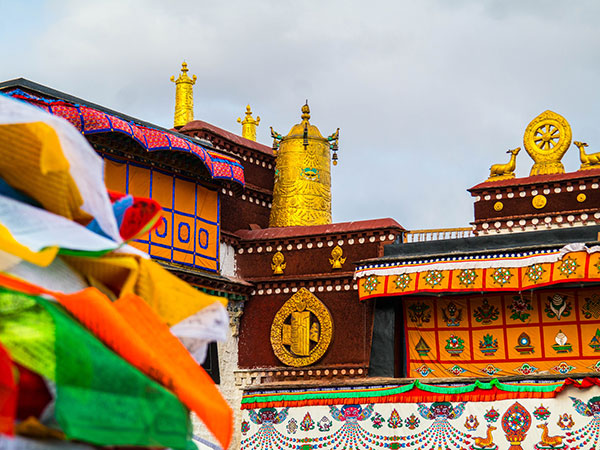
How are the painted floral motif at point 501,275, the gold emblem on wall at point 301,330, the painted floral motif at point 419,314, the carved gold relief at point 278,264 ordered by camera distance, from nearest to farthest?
the painted floral motif at point 501,275
the painted floral motif at point 419,314
the gold emblem on wall at point 301,330
the carved gold relief at point 278,264

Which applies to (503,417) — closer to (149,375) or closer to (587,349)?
(587,349)

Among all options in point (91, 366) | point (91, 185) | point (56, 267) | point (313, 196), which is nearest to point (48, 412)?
point (91, 366)

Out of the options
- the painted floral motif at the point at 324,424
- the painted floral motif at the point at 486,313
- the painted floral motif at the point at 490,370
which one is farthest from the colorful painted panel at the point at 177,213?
the painted floral motif at the point at 490,370

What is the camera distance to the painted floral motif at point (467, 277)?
41.2 feet

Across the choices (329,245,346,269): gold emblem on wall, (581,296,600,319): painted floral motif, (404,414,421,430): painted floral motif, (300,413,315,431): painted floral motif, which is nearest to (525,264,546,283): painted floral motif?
(581,296,600,319): painted floral motif

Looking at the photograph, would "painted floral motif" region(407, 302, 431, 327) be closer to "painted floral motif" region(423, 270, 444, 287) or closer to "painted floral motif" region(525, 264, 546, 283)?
"painted floral motif" region(423, 270, 444, 287)

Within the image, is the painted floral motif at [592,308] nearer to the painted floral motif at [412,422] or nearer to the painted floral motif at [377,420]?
the painted floral motif at [412,422]

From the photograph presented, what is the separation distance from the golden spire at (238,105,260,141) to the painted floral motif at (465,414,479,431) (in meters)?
9.35

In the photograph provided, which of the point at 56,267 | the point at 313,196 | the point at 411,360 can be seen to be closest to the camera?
the point at 56,267

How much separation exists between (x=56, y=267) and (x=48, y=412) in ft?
1.69

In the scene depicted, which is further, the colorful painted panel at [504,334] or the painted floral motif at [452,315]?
the painted floral motif at [452,315]

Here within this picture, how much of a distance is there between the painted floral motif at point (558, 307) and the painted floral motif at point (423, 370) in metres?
1.79

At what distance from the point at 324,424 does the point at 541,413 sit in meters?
2.63

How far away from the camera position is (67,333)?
1809mm
